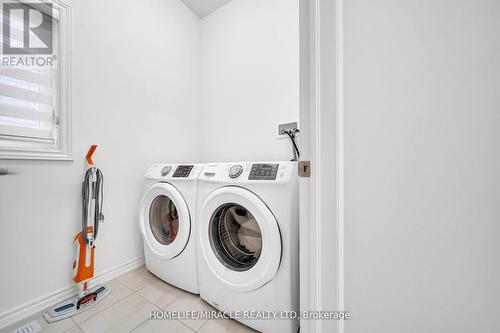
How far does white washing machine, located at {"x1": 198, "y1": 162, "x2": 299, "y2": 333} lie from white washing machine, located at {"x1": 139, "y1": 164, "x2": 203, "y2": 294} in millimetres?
89

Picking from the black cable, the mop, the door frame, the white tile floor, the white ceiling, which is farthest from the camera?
the white ceiling

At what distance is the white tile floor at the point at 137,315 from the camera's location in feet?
2.90

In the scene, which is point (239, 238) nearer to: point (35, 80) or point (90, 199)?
point (90, 199)

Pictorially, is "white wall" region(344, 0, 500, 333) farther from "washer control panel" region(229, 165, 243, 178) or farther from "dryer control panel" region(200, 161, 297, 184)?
"washer control panel" region(229, 165, 243, 178)

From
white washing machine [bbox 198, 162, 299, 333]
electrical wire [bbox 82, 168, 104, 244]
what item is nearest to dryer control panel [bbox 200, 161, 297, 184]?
white washing machine [bbox 198, 162, 299, 333]

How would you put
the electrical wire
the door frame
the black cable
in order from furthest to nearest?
the black cable → the electrical wire → the door frame

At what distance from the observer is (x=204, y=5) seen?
194cm

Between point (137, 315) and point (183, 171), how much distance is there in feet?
2.82

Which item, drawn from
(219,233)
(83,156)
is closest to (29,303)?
(83,156)

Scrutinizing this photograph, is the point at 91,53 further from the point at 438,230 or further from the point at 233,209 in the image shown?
the point at 438,230

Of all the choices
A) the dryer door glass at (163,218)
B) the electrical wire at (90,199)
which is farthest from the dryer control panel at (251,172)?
the electrical wire at (90,199)

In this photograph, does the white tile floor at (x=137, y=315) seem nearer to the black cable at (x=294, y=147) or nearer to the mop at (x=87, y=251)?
the mop at (x=87, y=251)

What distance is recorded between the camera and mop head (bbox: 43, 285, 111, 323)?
94cm

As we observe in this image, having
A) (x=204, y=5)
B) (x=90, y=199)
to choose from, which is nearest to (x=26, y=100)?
(x=90, y=199)
